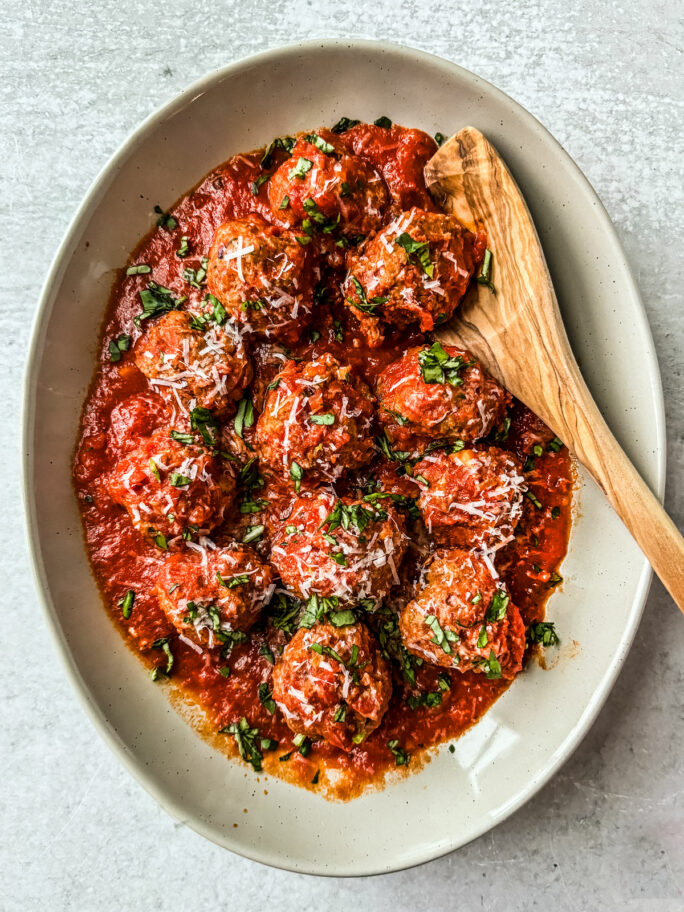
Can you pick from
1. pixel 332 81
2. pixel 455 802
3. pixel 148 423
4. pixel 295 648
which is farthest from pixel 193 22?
pixel 455 802

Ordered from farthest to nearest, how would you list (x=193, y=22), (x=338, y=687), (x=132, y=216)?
(x=193, y=22)
(x=132, y=216)
(x=338, y=687)

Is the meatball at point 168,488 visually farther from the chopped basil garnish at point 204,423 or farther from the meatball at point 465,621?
the meatball at point 465,621

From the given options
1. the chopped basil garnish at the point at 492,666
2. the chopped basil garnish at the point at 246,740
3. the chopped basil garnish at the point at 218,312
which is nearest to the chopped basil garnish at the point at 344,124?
the chopped basil garnish at the point at 218,312

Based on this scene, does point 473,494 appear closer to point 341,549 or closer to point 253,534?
point 341,549

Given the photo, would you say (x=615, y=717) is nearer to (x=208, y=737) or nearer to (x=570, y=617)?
(x=570, y=617)

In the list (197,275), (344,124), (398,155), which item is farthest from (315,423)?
(344,124)

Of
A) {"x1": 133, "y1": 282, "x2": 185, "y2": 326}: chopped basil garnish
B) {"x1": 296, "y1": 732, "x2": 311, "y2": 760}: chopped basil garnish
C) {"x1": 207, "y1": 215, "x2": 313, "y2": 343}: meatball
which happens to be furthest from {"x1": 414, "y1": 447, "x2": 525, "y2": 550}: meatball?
{"x1": 133, "y1": 282, "x2": 185, "y2": 326}: chopped basil garnish
